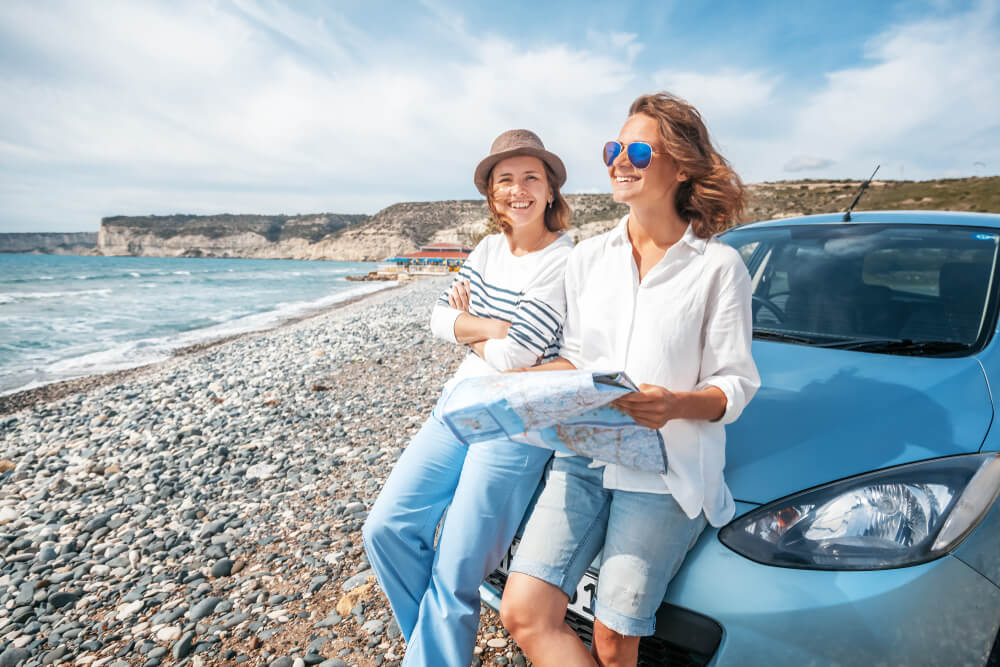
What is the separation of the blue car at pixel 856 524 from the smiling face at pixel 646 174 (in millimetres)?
892

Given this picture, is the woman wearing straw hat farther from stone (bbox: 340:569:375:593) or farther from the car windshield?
the car windshield

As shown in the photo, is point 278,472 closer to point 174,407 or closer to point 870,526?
point 174,407

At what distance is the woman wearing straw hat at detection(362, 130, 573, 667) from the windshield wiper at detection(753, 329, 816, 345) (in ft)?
3.79

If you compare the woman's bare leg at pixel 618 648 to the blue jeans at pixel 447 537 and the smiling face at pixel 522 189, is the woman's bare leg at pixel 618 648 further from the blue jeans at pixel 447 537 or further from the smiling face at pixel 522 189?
the smiling face at pixel 522 189

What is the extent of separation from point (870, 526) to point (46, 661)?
339 cm

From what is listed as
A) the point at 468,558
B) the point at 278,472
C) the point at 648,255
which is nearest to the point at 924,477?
the point at 648,255

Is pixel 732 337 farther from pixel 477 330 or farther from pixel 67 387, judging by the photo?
pixel 67 387

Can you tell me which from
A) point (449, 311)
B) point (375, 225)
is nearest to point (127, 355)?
point (449, 311)

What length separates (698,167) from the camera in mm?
1709

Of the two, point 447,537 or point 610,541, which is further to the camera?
point 447,537

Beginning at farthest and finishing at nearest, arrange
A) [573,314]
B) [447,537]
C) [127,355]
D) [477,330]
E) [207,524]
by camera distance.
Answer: [127,355]
[207,524]
[477,330]
[573,314]
[447,537]

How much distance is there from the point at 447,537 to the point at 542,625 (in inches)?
17.6

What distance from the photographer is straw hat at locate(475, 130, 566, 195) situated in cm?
222

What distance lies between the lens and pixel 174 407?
6434 mm
